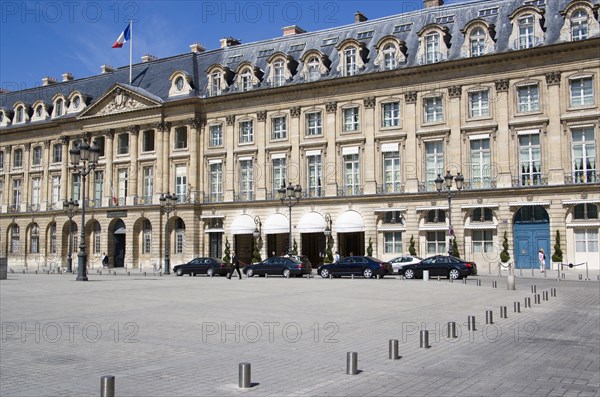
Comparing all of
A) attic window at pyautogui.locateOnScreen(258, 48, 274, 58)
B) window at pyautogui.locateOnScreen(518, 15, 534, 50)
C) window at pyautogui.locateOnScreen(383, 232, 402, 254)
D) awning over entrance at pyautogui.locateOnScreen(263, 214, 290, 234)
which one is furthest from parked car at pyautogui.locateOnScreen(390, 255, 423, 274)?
attic window at pyautogui.locateOnScreen(258, 48, 274, 58)

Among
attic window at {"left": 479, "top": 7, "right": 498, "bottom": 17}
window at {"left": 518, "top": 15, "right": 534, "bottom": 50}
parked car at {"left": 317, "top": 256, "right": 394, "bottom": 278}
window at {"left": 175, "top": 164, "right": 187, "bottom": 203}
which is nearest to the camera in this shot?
parked car at {"left": 317, "top": 256, "right": 394, "bottom": 278}

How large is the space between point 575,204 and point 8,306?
35.4 metres

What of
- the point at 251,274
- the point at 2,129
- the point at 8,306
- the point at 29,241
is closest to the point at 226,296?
the point at 8,306

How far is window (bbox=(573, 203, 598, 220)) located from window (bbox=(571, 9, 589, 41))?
35.6ft

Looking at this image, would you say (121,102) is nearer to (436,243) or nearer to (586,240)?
(436,243)

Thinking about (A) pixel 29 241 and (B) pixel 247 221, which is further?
(A) pixel 29 241

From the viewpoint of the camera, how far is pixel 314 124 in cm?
5384

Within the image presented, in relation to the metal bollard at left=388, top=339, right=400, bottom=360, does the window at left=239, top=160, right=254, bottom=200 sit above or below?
above

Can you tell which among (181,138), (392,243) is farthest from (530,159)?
(181,138)

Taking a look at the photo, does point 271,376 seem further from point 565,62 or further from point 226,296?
point 565,62

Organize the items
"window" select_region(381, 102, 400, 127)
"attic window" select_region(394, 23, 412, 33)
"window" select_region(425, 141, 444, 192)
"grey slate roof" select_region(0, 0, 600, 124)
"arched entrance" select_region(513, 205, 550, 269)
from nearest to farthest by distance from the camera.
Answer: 1. "arched entrance" select_region(513, 205, 550, 269)
2. "grey slate roof" select_region(0, 0, 600, 124)
3. "window" select_region(425, 141, 444, 192)
4. "window" select_region(381, 102, 400, 127)
5. "attic window" select_region(394, 23, 412, 33)

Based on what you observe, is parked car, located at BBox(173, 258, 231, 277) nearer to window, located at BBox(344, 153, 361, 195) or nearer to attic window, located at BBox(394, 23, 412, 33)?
window, located at BBox(344, 153, 361, 195)

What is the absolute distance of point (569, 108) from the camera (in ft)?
144

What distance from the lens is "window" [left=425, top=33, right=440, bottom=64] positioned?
4900cm
